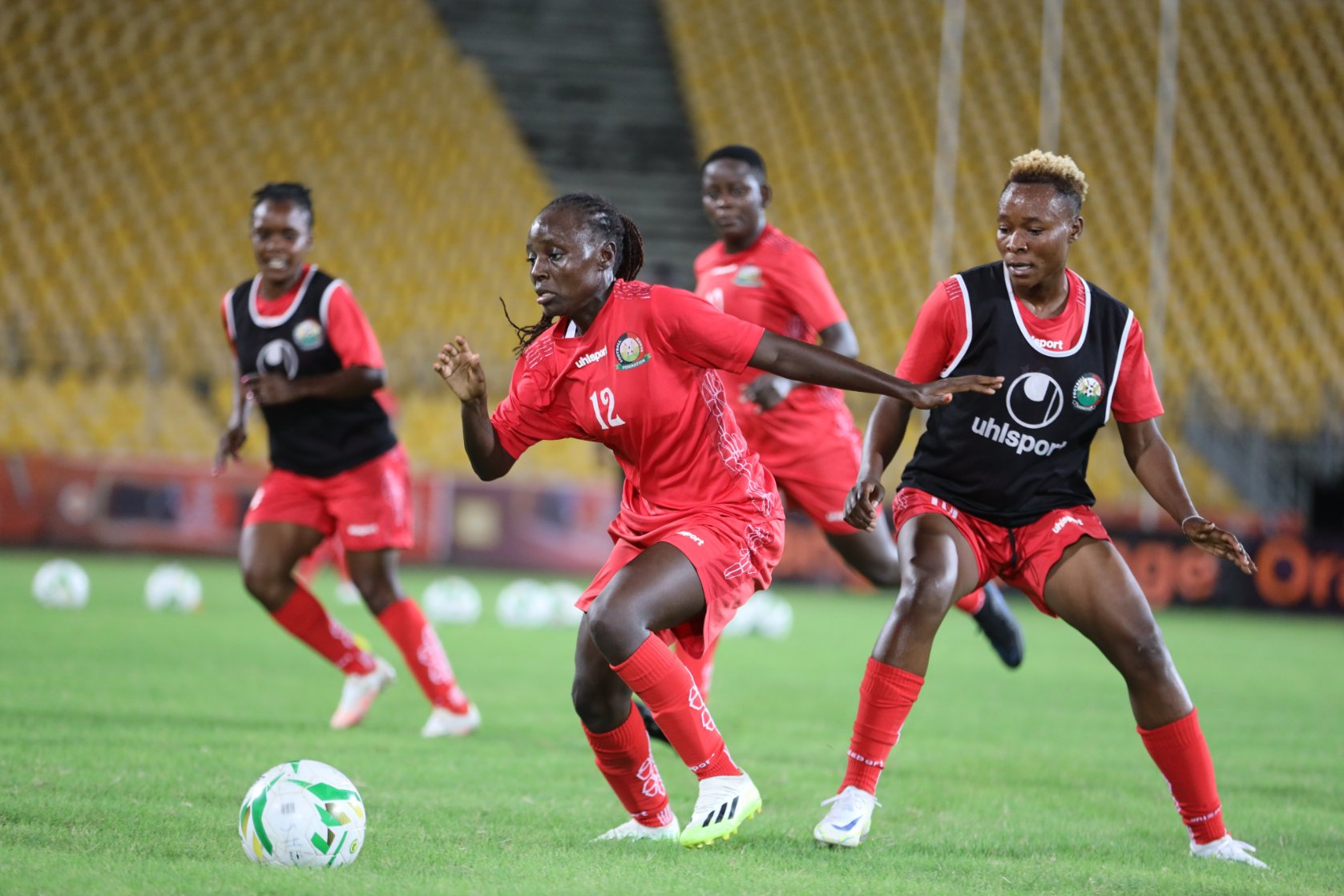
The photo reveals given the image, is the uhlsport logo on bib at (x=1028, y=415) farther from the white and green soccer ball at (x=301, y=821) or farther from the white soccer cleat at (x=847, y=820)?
the white and green soccer ball at (x=301, y=821)

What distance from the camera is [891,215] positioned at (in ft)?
68.1

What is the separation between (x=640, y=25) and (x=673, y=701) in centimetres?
1967

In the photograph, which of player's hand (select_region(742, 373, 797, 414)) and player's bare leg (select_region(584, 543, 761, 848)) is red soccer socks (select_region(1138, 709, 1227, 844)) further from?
player's hand (select_region(742, 373, 797, 414))

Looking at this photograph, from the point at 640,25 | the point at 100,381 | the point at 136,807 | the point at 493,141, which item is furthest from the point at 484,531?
the point at 136,807

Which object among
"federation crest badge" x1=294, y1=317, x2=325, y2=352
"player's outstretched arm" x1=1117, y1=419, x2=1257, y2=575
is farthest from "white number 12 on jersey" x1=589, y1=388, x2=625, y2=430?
"federation crest badge" x1=294, y1=317, x2=325, y2=352

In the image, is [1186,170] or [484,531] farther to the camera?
[1186,170]

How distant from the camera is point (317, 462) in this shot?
21.6ft

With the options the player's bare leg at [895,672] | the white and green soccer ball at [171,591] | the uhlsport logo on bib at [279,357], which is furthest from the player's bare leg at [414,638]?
the white and green soccer ball at [171,591]

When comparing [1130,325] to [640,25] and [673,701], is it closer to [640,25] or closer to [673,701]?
[673,701]

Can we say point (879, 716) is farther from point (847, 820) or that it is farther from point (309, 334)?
point (309, 334)

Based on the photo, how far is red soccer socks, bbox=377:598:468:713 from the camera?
21.5 feet

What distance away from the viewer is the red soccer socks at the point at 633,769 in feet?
14.3

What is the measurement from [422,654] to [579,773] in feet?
4.00

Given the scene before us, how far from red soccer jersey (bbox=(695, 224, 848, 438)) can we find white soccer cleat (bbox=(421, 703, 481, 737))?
1828mm
